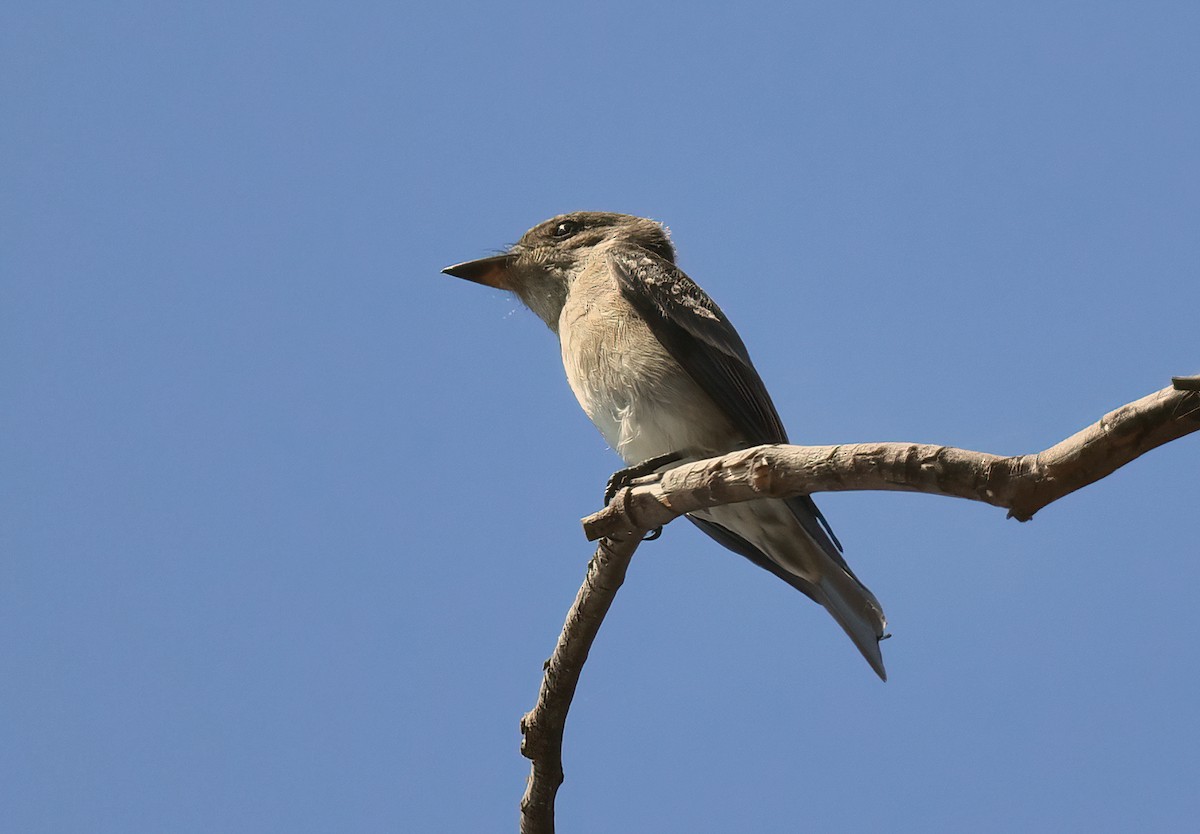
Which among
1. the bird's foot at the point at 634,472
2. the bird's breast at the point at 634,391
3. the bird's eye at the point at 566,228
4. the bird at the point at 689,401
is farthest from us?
the bird's eye at the point at 566,228

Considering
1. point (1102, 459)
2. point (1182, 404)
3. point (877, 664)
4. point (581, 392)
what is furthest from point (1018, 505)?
point (581, 392)

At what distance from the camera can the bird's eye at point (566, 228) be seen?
706 centimetres

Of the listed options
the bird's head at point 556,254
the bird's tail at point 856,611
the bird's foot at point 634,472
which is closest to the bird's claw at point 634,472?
the bird's foot at point 634,472

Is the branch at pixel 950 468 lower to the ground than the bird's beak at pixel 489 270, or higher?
lower

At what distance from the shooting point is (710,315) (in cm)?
595

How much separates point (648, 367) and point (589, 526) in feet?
4.07

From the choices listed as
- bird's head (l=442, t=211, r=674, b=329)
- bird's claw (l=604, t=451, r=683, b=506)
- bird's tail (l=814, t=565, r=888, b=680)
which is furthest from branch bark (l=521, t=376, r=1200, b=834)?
bird's head (l=442, t=211, r=674, b=329)

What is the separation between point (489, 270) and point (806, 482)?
3774mm

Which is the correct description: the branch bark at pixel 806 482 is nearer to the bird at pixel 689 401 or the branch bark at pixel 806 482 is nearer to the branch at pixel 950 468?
the branch at pixel 950 468

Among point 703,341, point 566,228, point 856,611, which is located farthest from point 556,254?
point 856,611

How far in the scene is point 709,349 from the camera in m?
5.73

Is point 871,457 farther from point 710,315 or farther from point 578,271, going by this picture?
point 578,271

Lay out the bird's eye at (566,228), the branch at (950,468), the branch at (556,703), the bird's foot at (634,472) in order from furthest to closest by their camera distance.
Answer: the bird's eye at (566,228) < the bird's foot at (634,472) < the branch at (556,703) < the branch at (950,468)

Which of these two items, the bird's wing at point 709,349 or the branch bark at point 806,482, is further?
the bird's wing at point 709,349
